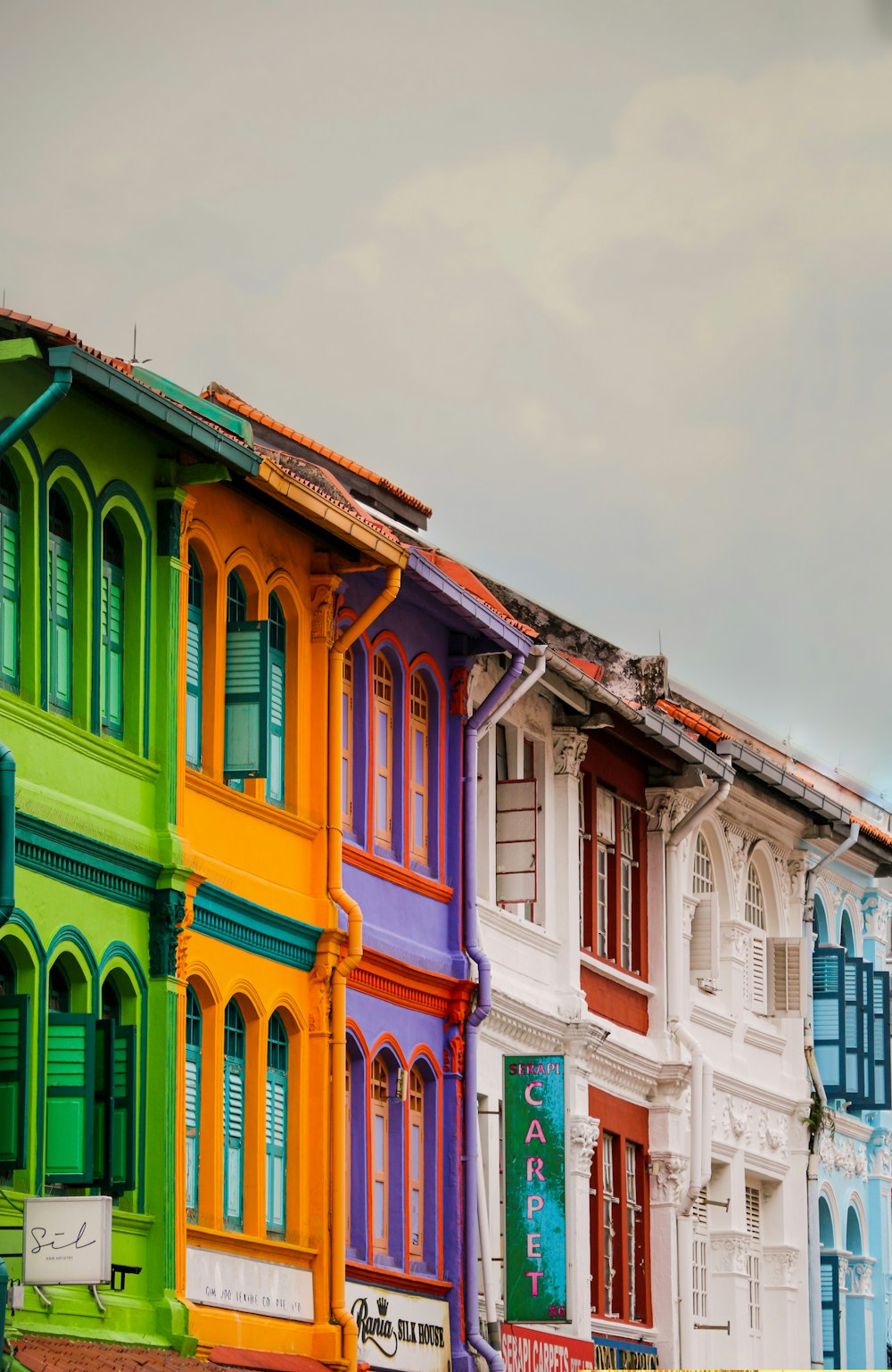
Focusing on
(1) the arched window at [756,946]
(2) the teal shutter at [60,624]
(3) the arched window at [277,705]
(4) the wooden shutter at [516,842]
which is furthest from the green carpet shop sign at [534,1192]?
(2) the teal shutter at [60,624]

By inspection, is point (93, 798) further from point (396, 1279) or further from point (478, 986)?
point (478, 986)

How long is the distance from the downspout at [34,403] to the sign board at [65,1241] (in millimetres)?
4397

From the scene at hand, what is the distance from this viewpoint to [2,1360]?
16484 mm

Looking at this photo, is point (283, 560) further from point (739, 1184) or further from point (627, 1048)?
point (739, 1184)

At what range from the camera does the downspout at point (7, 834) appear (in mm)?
16562

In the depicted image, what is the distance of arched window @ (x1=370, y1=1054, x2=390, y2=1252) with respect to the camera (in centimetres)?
2325

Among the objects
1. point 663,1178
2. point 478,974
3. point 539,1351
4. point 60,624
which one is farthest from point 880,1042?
point 60,624

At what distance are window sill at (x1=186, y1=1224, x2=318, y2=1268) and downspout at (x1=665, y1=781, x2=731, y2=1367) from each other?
26.8 ft

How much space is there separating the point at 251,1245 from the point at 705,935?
442 inches

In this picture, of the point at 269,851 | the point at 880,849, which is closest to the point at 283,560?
the point at 269,851

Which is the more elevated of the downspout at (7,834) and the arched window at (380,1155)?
the downspout at (7,834)

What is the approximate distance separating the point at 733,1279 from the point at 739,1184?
0.99 m

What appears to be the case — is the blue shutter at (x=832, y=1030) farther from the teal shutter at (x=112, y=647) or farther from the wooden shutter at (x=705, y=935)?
the teal shutter at (x=112, y=647)

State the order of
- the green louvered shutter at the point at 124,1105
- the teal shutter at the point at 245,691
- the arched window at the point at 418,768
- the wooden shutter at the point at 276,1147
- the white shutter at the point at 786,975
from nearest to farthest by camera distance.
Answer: the green louvered shutter at the point at 124,1105 → the teal shutter at the point at 245,691 → the wooden shutter at the point at 276,1147 → the arched window at the point at 418,768 → the white shutter at the point at 786,975
